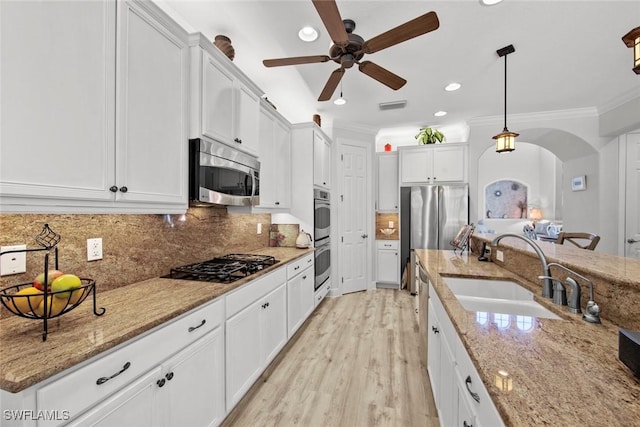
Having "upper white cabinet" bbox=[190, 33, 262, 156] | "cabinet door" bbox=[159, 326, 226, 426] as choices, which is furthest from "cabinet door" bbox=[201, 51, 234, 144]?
"cabinet door" bbox=[159, 326, 226, 426]

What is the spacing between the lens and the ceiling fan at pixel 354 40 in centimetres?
154

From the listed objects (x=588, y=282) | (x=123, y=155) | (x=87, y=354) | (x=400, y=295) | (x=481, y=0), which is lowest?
(x=400, y=295)

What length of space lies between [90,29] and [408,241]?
435 cm

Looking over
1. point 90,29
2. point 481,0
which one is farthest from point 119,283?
point 481,0

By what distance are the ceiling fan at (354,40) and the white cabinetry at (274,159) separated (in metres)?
0.76

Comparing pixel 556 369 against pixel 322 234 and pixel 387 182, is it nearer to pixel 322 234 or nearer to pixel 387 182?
pixel 322 234

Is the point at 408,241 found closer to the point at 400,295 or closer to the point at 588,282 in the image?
the point at 400,295

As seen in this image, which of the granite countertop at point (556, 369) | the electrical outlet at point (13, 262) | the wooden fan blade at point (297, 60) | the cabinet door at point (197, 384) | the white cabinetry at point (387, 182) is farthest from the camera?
the white cabinetry at point (387, 182)

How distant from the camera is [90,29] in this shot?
3.73 ft

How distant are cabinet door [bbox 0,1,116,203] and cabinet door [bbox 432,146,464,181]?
174 inches

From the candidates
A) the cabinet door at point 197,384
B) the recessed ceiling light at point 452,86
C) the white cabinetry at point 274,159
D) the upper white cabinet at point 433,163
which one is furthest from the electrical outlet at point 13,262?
the upper white cabinet at point 433,163

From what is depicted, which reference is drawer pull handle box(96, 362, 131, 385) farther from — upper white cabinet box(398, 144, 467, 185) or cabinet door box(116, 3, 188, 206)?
upper white cabinet box(398, 144, 467, 185)

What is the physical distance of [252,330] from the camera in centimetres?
192

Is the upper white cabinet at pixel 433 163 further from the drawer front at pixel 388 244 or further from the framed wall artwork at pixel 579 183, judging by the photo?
the framed wall artwork at pixel 579 183
